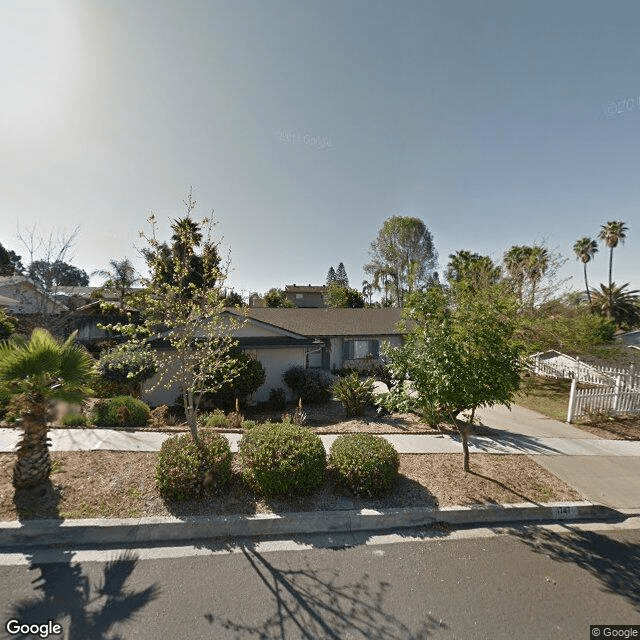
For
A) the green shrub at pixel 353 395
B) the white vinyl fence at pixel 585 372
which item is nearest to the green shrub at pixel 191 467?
the green shrub at pixel 353 395

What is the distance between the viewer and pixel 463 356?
235 inches

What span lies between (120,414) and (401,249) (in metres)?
37.2

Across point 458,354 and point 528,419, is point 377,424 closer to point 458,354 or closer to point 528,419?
point 458,354

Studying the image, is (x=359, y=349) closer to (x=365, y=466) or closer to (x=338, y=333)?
(x=338, y=333)

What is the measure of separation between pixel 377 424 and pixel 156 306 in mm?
7683

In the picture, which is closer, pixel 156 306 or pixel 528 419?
pixel 156 306

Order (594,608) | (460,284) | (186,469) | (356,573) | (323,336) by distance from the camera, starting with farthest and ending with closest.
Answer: (323,336)
(460,284)
(186,469)
(356,573)
(594,608)

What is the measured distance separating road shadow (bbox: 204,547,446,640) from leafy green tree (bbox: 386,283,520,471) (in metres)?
3.38

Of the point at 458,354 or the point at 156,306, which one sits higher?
the point at 156,306

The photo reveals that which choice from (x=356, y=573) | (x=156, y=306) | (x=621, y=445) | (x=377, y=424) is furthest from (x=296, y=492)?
(x=621, y=445)

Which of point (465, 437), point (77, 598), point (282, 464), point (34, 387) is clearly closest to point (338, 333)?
point (465, 437)

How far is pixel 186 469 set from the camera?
5316 millimetres

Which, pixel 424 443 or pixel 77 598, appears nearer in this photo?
pixel 77 598
